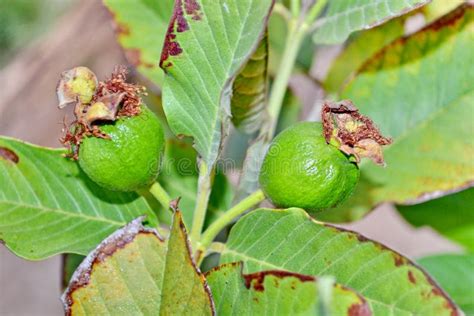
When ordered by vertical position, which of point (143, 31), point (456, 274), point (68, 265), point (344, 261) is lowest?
point (456, 274)

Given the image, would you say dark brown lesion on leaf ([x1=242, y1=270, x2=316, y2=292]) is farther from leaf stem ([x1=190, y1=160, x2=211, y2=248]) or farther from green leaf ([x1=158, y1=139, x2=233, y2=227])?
green leaf ([x1=158, y1=139, x2=233, y2=227])

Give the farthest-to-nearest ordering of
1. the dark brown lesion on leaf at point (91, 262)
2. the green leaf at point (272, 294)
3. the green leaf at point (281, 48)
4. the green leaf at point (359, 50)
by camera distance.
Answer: the green leaf at point (281, 48), the green leaf at point (359, 50), the dark brown lesion on leaf at point (91, 262), the green leaf at point (272, 294)

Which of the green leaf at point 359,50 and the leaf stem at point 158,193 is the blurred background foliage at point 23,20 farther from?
the leaf stem at point 158,193

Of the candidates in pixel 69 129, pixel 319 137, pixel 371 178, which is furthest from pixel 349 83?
pixel 69 129

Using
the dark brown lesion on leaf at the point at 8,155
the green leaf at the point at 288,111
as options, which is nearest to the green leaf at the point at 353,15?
the green leaf at the point at 288,111

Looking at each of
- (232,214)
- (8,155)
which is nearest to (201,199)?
(232,214)

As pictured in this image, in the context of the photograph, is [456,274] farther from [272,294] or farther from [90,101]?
[90,101]
